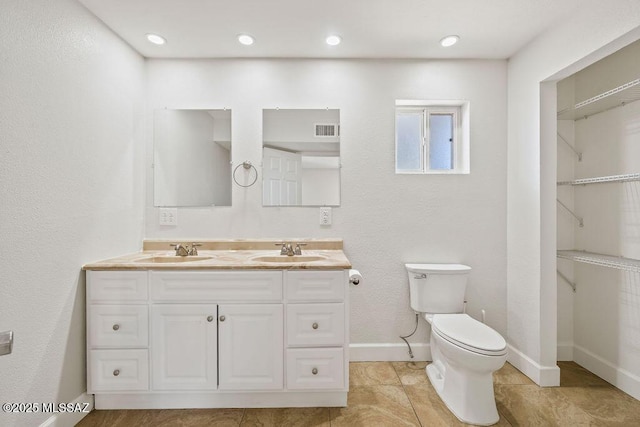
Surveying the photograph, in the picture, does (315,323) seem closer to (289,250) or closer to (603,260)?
(289,250)

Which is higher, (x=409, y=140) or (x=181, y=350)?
(x=409, y=140)

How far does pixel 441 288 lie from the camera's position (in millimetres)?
2158

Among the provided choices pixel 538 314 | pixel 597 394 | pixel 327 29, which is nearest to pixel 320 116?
pixel 327 29

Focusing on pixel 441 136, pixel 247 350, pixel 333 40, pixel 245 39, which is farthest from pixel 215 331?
pixel 441 136

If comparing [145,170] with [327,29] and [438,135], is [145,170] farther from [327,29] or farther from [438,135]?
[438,135]

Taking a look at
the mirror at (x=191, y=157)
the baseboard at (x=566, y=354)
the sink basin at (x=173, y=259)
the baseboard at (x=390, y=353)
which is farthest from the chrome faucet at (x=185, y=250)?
the baseboard at (x=566, y=354)

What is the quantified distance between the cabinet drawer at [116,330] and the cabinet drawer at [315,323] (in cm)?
82

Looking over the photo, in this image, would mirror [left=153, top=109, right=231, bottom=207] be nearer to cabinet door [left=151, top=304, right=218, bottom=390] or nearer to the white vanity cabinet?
the white vanity cabinet

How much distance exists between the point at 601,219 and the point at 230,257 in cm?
253

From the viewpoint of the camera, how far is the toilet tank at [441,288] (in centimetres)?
215

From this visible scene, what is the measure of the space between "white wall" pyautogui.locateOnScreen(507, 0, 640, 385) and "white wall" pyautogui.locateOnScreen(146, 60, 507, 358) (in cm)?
10

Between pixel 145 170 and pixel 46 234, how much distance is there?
939 mm

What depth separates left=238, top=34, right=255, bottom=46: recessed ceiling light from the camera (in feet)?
6.68

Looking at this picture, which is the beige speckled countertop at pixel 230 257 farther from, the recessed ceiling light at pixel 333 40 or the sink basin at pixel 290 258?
the recessed ceiling light at pixel 333 40
